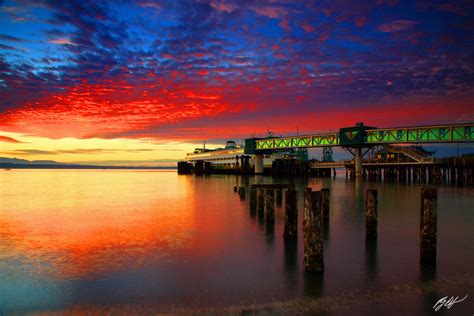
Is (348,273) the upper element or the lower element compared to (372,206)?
lower

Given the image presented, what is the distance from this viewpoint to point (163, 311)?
9.24 meters

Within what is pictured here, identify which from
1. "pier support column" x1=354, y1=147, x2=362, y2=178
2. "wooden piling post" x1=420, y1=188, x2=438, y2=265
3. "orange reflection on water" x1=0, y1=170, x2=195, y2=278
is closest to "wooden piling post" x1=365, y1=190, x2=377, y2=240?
"wooden piling post" x1=420, y1=188, x2=438, y2=265

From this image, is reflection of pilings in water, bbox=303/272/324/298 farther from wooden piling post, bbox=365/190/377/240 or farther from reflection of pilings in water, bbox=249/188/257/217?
reflection of pilings in water, bbox=249/188/257/217

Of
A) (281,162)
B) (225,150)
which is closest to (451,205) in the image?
(281,162)

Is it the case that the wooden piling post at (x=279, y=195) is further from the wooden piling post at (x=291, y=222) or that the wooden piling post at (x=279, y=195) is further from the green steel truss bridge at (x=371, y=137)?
the green steel truss bridge at (x=371, y=137)

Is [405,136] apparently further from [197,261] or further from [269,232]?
[197,261]

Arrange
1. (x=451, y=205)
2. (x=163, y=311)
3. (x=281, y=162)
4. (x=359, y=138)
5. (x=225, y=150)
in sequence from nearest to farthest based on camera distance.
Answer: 1. (x=163, y=311)
2. (x=451, y=205)
3. (x=359, y=138)
4. (x=281, y=162)
5. (x=225, y=150)

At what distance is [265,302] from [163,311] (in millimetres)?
2478

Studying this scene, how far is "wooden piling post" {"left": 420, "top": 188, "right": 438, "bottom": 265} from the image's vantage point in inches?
490

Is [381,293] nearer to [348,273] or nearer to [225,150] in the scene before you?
[348,273]

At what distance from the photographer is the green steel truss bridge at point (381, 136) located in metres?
67.0

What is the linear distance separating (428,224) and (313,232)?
4004 mm

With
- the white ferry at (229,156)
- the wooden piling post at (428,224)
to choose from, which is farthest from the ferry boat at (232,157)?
the wooden piling post at (428,224)

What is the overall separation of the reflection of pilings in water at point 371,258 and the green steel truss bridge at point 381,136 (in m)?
58.9
